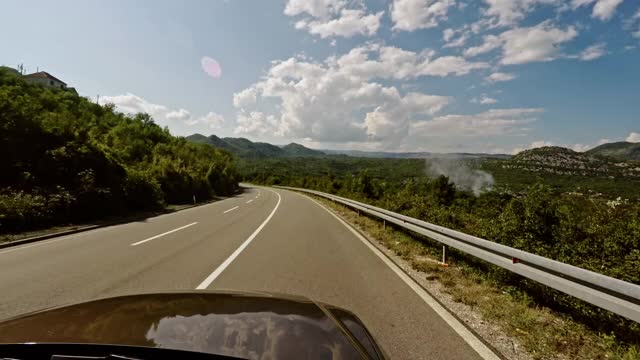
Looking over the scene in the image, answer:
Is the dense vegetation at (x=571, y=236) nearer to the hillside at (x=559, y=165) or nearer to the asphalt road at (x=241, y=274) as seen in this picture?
the asphalt road at (x=241, y=274)

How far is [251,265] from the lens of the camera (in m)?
7.43

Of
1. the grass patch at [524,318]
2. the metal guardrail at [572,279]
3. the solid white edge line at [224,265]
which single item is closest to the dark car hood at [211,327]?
the grass patch at [524,318]

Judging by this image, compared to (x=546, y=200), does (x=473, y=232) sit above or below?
below

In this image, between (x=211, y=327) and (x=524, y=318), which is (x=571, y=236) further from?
(x=211, y=327)

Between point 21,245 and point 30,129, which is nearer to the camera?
point 21,245

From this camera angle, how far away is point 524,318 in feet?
14.7

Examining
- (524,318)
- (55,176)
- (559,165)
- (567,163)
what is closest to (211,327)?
(524,318)

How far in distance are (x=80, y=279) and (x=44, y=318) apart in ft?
15.6

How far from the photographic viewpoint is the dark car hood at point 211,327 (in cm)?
182

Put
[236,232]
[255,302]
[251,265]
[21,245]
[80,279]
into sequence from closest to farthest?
[255,302] < [80,279] < [251,265] < [21,245] < [236,232]

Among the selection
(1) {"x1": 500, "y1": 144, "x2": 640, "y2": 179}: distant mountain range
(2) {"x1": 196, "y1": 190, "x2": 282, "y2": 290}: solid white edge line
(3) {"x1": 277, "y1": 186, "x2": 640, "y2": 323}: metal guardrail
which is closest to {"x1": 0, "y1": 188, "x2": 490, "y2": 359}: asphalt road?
(2) {"x1": 196, "y1": 190, "x2": 282, "y2": 290}: solid white edge line

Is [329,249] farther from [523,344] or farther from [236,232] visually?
[523,344]

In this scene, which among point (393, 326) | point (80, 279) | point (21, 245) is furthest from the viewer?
point (21, 245)

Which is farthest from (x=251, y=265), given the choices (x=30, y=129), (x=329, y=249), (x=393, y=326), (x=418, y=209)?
(x=30, y=129)
